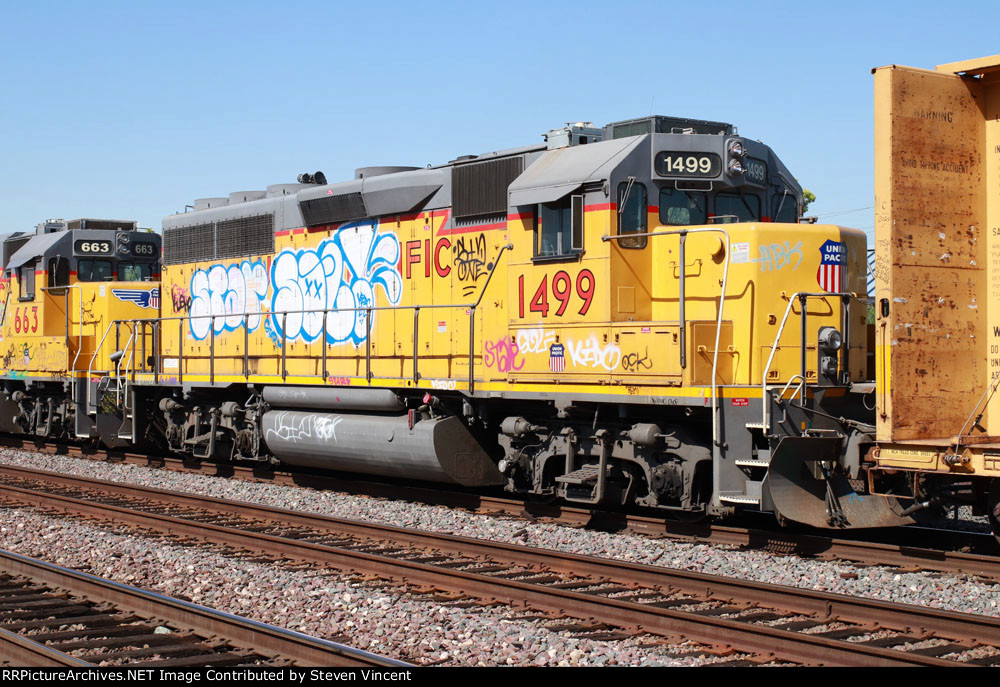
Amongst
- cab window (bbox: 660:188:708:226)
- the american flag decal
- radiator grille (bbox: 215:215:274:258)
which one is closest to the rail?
radiator grille (bbox: 215:215:274:258)

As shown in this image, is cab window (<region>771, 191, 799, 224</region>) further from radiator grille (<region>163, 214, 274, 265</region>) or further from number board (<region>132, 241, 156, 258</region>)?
number board (<region>132, 241, 156, 258</region>)

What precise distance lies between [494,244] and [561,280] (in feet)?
4.72

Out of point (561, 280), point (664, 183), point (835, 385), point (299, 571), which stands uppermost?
point (664, 183)

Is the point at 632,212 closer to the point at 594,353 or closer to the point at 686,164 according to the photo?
the point at 686,164

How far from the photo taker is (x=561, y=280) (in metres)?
10.5

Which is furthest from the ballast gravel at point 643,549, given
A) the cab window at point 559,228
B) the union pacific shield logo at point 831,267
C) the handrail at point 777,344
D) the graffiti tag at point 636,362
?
the cab window at point 559,228


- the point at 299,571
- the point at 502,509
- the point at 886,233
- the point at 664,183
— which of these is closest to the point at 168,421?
the point at 502,509

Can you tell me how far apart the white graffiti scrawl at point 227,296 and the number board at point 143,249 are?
3900mm

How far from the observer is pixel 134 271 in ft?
64.6

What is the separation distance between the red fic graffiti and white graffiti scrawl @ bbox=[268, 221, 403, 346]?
1932 mm

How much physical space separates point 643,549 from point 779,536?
122cm

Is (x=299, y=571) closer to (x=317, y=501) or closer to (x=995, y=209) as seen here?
(x=317, y=501)

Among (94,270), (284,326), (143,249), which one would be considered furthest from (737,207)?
(94,270)

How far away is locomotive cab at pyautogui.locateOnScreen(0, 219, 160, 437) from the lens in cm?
1825
